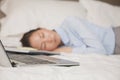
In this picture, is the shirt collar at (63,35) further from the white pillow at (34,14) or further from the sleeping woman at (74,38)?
the white pillow at (34,14)

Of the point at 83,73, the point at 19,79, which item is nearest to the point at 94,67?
the point at 83,73

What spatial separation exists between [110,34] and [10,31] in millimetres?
691

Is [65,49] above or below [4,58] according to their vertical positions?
below

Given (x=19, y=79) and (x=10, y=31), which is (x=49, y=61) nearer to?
(x=19, y=79)

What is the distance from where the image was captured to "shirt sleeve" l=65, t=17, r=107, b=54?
1.53 metres

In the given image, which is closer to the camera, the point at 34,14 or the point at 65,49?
the point at 65,49

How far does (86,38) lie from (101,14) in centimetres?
32

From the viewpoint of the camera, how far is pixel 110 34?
1670mm

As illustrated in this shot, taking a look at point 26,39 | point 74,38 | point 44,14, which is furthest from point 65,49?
point 44,14

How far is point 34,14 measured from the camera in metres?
1.84

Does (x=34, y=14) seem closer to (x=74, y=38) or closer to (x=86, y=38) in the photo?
(x=74, y=38)


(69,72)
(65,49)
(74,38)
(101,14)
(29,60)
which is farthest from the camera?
(101,14)

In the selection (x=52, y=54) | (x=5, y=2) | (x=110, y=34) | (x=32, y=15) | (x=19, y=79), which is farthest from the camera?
(x=5, y=2)

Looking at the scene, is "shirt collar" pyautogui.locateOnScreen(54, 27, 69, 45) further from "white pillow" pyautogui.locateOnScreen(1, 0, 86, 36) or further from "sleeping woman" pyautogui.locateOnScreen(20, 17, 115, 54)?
"white pillow" pyautogui.locateOnScreen(1, 0, 86, 36)
